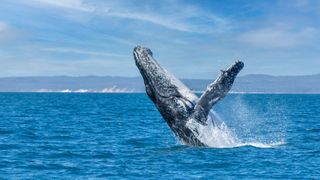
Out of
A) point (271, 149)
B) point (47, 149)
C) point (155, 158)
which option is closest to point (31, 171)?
point (155, 158)

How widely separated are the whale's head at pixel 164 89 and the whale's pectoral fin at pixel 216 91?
1.17 feet

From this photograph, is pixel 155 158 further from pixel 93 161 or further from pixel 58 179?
pixel 58 179

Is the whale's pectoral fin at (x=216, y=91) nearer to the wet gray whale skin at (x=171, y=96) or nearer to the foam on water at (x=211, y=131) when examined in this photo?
the wet gray whale skin at (x=171, y=96)

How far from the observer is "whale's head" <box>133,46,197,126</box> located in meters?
17.5

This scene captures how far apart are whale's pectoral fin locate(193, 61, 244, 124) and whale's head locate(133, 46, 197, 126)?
0.36 meters

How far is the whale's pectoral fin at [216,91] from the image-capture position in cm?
1661

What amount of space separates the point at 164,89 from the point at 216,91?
1.60 m

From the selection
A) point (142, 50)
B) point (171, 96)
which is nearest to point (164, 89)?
point (171, 96)

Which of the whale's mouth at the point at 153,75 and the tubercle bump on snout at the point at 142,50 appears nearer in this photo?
the whale's mouth at the point at 153,75

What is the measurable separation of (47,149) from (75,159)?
3.54 m

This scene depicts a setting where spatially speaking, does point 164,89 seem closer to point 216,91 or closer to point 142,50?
point 142,50

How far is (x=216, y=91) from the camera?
666 inches

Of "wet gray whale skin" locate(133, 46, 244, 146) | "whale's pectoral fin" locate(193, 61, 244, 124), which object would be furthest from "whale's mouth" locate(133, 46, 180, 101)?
"whale's pectoral fin" locate(193, 61, 244, 124)

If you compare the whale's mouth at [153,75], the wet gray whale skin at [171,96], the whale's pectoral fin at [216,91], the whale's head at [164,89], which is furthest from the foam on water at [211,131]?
the whale's mouth at [153,75]
